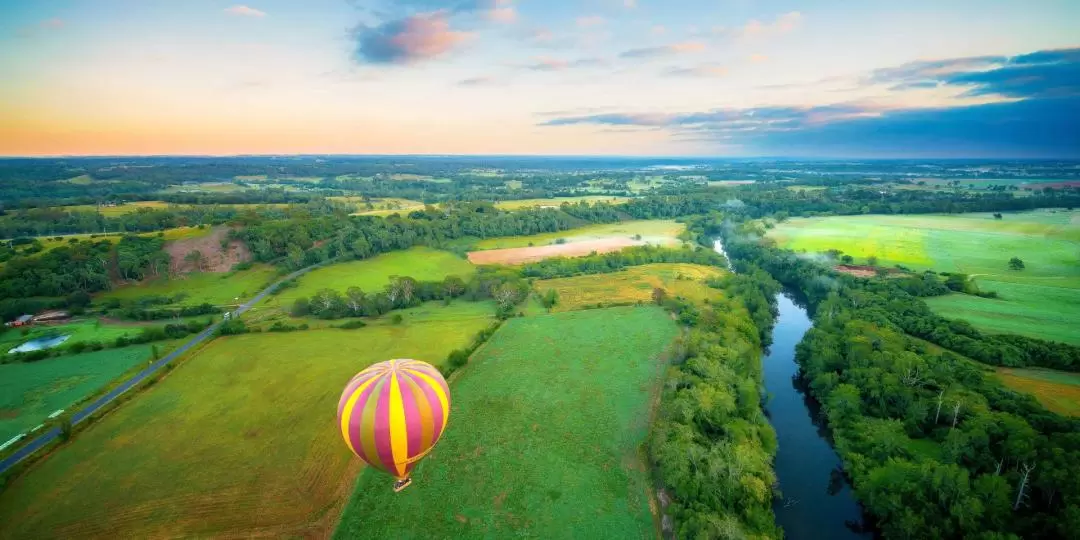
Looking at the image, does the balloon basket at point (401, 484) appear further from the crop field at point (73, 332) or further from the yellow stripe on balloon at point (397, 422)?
the crop field at point (73, 332)

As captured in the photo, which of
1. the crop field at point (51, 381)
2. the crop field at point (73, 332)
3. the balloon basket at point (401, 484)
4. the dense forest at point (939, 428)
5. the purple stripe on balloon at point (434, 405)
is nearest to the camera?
the purple stripe on balloon at point (434, 405)

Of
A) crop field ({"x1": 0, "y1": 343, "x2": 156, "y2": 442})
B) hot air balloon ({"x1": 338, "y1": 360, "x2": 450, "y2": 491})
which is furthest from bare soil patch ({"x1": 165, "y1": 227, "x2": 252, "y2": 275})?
hot air balloon ({"x1": 338, "y1": 360, "x2": 450, "y2": 491})

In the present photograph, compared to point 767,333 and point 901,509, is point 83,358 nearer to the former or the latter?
point 901,509

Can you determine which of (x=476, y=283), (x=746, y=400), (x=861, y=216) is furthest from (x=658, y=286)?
(x=861, y=216)

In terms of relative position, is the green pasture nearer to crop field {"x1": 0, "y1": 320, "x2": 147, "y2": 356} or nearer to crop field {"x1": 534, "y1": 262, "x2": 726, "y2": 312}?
crop field {"x1": 534, "y1": 262, "x2": 726, "y2": 312}

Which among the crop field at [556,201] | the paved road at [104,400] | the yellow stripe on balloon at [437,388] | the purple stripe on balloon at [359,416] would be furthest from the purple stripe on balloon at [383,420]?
the crop field at [556,201]

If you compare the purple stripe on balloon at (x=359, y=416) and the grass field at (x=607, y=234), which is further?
the grass field at (x=607, y=234)

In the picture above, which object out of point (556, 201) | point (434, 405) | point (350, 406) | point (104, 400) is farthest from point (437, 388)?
point (556, 201)
